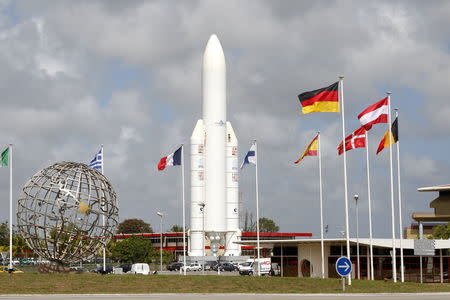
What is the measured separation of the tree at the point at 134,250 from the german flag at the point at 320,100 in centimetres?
6844

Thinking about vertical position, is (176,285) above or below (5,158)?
below

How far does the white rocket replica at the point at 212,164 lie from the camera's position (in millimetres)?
97562

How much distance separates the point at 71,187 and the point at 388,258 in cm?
3519

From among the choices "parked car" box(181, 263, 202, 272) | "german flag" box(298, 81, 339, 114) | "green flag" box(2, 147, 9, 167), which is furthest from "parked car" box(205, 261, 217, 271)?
"german flag" box(298, 81, 339, 114)

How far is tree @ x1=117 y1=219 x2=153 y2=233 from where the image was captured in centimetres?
15950

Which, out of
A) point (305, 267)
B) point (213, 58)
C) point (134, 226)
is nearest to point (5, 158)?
point (305, 267)

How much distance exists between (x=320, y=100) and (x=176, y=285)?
45.1ft

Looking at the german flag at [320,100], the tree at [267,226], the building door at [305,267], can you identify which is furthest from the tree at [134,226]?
the german flag at [320,100]

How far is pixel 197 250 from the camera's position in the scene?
320ft

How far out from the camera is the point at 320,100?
41375 millimetres

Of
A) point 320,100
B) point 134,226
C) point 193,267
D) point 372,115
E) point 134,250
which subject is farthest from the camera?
point 134,226

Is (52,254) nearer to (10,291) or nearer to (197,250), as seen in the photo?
(10,291)

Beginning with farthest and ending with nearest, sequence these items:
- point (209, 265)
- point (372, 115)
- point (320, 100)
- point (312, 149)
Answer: point (209, 265), point (312, 149), point (372, 115), point (320, 100)

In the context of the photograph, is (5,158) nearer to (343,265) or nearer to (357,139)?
(357,139)
